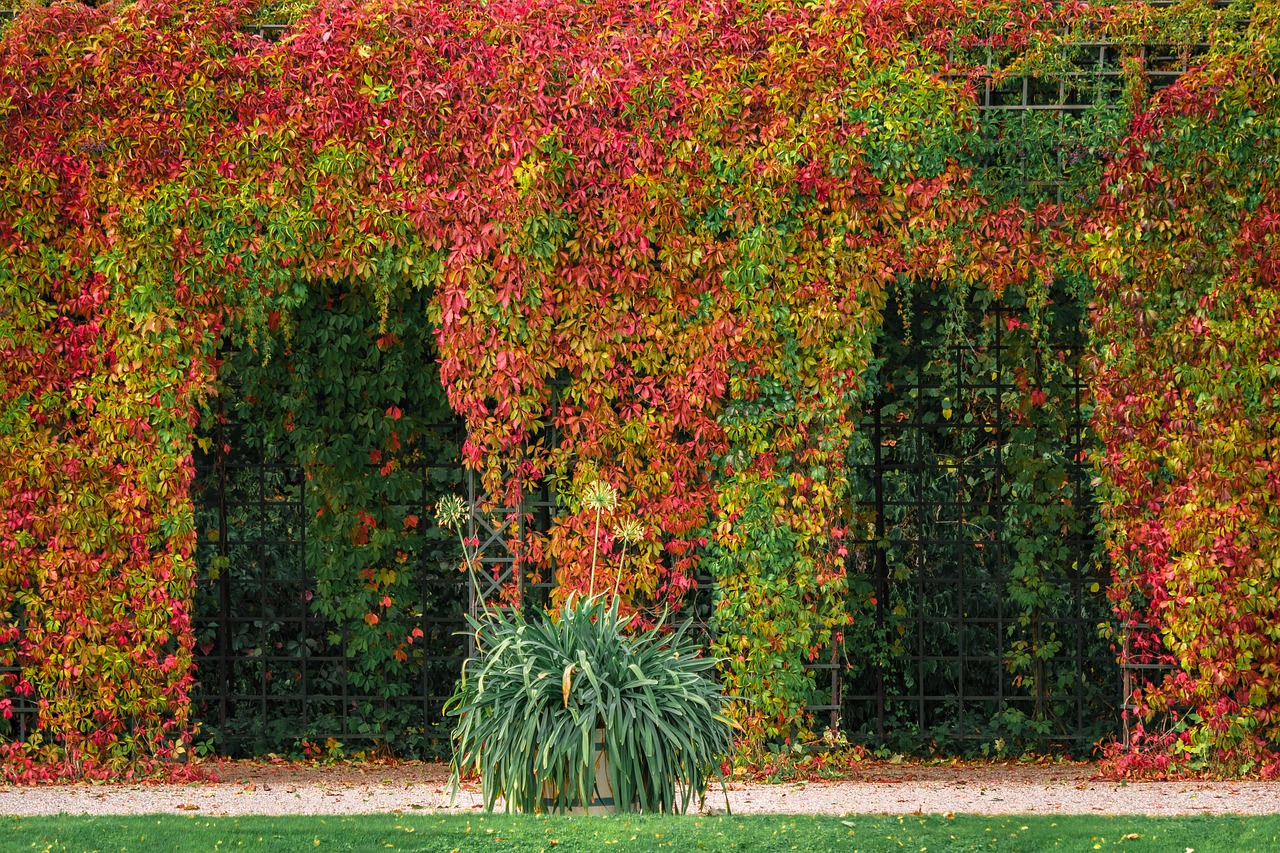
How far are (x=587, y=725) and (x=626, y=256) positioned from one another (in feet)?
9.49

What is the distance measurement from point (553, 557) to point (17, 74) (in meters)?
3.63

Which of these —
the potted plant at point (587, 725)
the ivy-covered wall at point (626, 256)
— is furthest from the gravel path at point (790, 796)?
the potted plant at point (587, 725)

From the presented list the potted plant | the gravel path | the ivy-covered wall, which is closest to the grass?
the potted plant

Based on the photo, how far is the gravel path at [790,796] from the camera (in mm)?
6480

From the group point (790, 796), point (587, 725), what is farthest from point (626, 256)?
point (587, 725)

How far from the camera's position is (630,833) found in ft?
16.1

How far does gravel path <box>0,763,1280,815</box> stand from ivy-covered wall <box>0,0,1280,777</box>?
1.44 feet

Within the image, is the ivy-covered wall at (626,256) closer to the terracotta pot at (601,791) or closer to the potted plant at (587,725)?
the potted plant at (587,725)

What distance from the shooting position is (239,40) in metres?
7.45

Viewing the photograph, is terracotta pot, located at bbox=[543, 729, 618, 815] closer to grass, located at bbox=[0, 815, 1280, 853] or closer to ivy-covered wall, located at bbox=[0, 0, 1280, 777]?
grass, located at bbox=[0, 815, 1280, 853]

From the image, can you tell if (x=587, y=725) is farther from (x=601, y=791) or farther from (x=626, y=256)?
(x=626, y=256)

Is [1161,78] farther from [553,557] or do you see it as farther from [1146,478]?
[553,557]

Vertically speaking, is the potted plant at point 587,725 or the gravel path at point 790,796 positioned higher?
the potted plant at point 587,725

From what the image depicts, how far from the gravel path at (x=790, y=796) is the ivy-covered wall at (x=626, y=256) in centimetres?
44
